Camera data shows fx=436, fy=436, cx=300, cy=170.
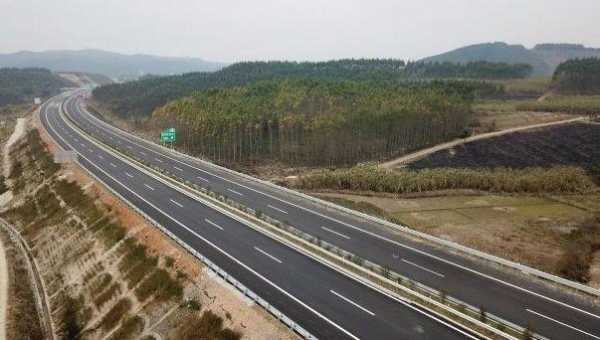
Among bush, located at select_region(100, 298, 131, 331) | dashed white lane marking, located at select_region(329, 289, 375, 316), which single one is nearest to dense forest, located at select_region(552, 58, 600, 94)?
dashed white lane marking, located at select_region(329, 289, 375, 316)

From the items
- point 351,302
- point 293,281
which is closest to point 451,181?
point 293,281

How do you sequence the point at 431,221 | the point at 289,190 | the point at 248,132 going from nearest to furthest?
1. the point at 431,221
2. the point at 289,190
3. the point at 248,132

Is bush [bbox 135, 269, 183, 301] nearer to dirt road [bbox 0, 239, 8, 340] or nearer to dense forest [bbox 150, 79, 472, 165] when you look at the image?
dirt road [bbox 0, 239, 8, 340]

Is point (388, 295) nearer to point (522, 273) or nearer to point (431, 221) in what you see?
point (522, 273)

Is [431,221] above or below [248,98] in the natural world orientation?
below

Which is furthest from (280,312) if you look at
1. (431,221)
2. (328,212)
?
(431,221)

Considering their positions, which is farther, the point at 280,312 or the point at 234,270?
the point at 234,270

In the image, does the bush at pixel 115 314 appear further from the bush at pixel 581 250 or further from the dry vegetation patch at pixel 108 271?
the bush at pixel 581 250
